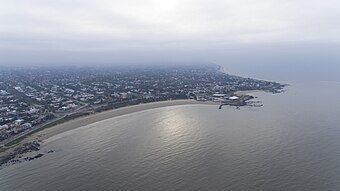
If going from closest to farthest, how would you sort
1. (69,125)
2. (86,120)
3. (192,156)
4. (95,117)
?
(192,156), (69,125), (86,120), (95,117)

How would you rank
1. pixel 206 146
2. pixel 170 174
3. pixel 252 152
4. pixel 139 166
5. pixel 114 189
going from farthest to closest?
pixel 206 146 → pixel 252 152 → pixel 139 166 → pixel 170 174 → pixel 114 189

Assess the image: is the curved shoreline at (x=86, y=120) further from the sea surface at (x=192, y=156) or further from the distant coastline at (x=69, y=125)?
the sea surface at (x=192, y=156)

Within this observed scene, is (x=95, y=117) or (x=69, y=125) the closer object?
(x=69, y=125)

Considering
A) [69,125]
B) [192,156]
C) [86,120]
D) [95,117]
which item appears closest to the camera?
[192,156]

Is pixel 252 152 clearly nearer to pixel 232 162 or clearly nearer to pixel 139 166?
pixel 232 162

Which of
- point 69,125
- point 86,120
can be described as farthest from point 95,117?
point 69,125

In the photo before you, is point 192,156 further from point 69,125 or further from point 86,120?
point 86,120

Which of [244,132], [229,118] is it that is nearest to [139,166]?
[244,132]

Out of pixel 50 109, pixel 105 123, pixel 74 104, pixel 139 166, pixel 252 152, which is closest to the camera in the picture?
pixel 139 166

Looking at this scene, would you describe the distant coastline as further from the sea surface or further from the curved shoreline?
the sea surface
